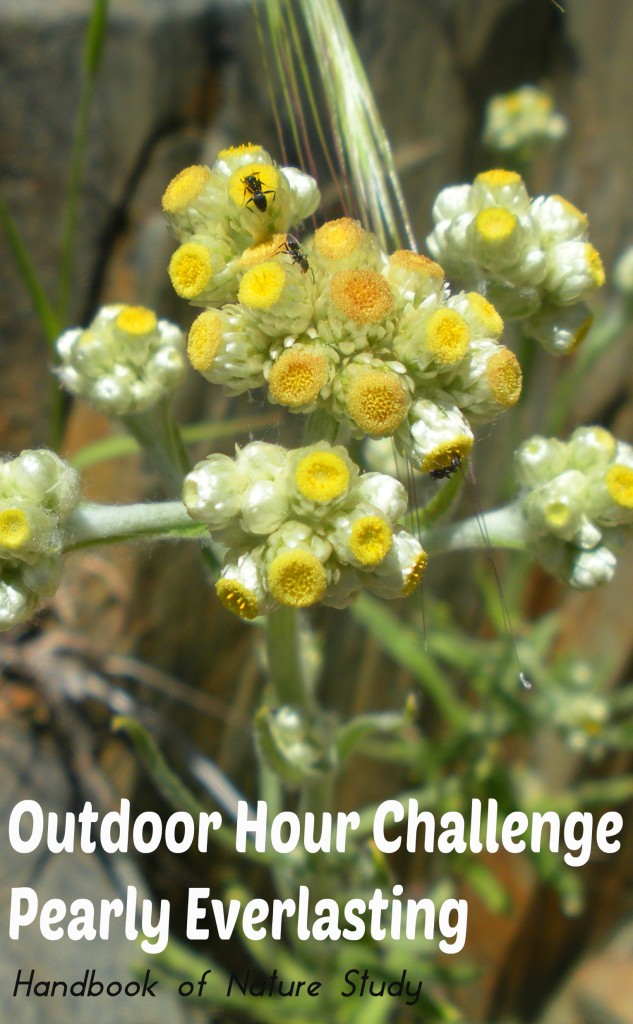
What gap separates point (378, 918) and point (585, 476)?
3.22ft

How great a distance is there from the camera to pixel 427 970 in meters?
1.82

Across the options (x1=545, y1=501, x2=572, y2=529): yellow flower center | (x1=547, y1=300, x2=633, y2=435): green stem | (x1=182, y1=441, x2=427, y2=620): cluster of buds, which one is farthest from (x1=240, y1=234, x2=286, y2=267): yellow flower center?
(x1=547, y1=300, x2=633, y2=435): green stem

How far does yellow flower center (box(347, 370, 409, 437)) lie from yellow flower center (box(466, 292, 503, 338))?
0.45ft

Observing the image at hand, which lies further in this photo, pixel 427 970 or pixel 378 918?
pixel 427 970

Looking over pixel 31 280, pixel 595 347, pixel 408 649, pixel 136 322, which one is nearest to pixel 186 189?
pixel 136 322

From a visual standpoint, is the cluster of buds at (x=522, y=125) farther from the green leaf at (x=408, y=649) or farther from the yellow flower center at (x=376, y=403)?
the yellow flower center at (x=376, y=403)

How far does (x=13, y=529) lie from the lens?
0.90 metres

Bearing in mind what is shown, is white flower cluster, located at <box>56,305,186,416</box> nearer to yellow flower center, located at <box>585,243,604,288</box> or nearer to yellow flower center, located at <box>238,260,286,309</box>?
yellow flower center, located at <box>238,260,286,309</box>

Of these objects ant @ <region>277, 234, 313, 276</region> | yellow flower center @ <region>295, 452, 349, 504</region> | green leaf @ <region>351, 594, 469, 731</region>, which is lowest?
green leaf @ <region>351, 594, 469, 731</region>

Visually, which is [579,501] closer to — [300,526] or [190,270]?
[300,526]

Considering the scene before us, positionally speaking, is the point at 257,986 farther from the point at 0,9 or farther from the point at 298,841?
the point at 0,9

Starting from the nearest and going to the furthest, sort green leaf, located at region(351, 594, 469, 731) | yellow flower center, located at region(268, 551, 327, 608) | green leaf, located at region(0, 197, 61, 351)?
yellow flower center, located at region(268, 551, 327, 608) → green leaf, located at region(0, 197, 61, 351) → green leaf, located at region(351, 594, 469, 731)

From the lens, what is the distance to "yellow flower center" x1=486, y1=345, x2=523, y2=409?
907mm

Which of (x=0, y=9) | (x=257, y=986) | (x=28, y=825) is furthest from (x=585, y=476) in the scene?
(x=257, y=986)
